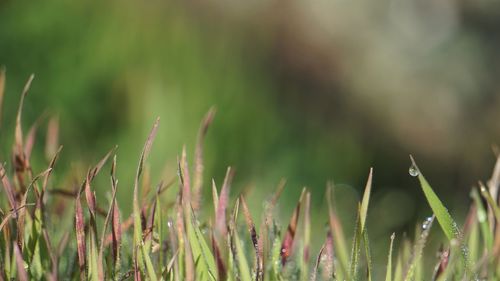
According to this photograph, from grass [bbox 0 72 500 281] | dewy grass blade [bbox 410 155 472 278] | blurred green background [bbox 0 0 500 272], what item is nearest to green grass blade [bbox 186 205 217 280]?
grass [bbox 0 72 500 281]

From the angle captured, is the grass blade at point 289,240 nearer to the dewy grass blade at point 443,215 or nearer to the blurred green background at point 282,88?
the dewy grass blade at point 443,215

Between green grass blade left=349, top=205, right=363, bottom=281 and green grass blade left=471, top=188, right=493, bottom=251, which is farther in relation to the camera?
green grass blade left=471, top=188, right=493, bottom=251

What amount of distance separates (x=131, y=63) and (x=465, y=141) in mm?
1789

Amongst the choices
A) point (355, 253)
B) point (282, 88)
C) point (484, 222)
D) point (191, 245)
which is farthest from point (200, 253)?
point (282, 88)

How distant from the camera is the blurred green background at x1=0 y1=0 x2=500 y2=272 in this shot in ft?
11.2

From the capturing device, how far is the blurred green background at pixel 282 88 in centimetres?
341

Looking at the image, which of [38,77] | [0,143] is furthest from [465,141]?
[0,143]

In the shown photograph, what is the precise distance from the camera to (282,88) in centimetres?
415

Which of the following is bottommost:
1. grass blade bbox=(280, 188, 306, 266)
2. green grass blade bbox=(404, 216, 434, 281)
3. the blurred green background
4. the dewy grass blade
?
green grass blade bbox=(404, 216, 434, 281)

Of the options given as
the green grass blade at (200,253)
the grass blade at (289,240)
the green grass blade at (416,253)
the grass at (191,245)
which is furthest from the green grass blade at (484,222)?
the green grass blade at (200,253)

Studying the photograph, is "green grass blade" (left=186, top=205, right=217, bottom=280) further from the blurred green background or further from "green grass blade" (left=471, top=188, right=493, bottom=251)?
the blurred green background

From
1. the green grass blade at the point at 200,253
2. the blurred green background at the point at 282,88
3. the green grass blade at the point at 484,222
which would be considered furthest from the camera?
the blurred green background at the point at 282,88

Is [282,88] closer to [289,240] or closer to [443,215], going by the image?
[289,240]

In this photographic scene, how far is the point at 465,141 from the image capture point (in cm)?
455
